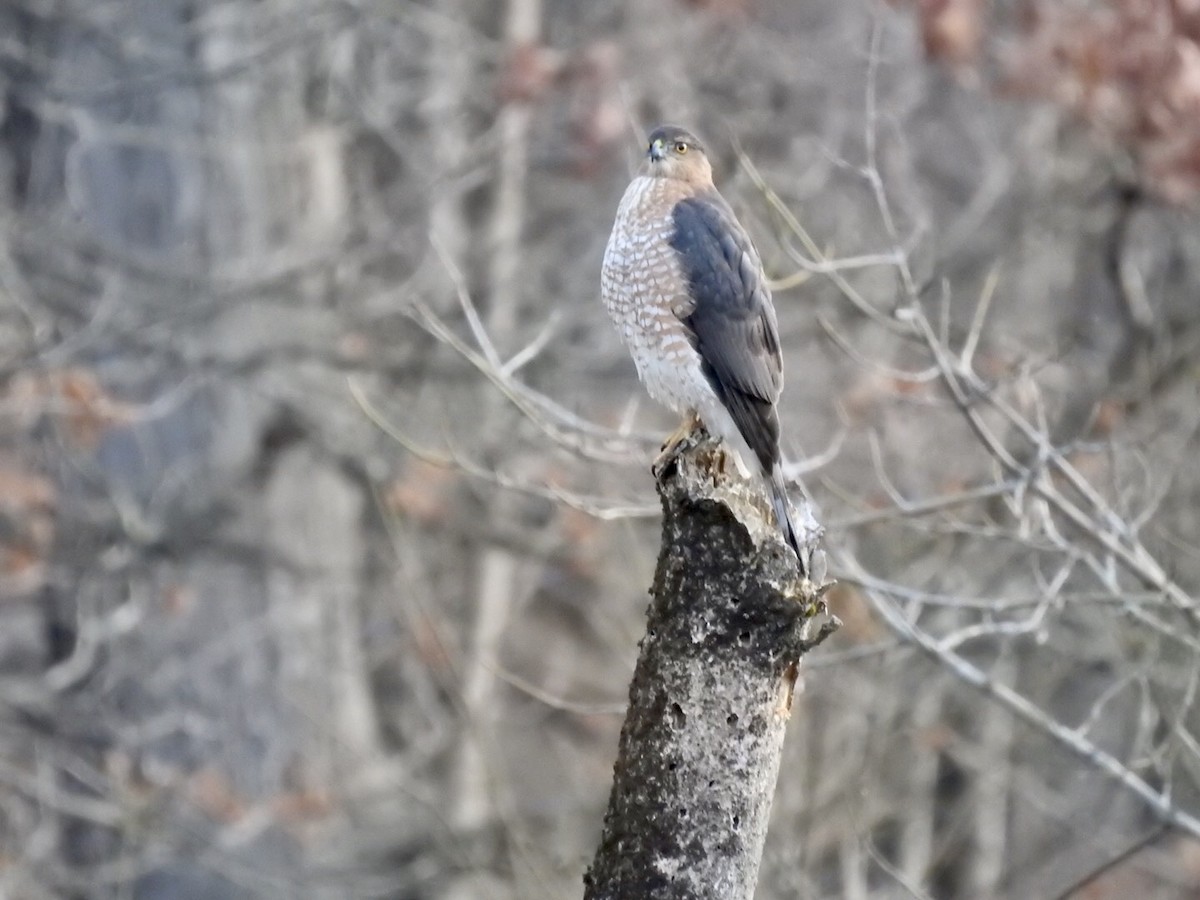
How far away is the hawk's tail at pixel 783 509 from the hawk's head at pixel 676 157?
4.64ft

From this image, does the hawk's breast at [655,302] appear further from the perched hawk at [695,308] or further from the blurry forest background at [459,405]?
the blurry forest background at [459,405]

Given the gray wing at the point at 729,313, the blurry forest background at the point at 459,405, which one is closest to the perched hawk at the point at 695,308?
the gray wing at the point at 729,313

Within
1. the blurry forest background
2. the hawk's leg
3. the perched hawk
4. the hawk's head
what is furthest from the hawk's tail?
the blurry forest background

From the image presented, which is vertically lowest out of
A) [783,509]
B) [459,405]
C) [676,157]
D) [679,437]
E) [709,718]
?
[709,718]

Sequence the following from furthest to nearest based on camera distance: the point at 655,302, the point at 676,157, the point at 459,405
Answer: the point at 459,405 → the point at 676,157 → the point at 655,302

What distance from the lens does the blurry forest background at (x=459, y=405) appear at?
26.4 feet

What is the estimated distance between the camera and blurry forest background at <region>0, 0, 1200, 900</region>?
26.4ft

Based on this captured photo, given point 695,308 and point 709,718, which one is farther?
point 695,308

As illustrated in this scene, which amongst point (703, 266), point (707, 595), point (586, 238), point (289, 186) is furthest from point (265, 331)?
point (707, 595)

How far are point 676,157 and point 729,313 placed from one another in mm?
682

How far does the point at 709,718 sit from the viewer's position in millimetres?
2947

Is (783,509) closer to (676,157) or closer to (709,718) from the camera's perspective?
(709,718)

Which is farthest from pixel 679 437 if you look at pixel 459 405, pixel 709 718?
pixel 459 405

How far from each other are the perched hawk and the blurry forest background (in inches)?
120
